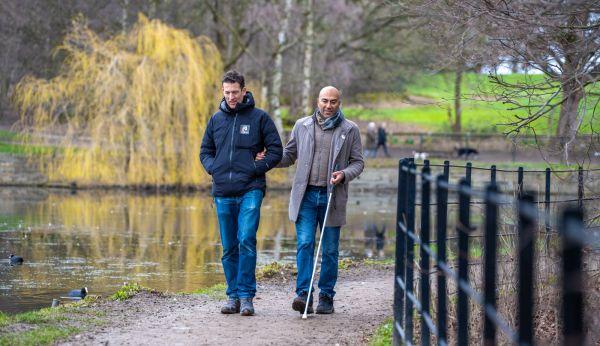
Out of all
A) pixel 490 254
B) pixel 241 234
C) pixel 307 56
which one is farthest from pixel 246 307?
pixel 307 56

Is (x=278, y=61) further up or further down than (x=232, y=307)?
further up

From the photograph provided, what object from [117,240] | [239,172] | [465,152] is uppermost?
[465,152]

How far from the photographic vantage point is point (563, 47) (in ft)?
29.5

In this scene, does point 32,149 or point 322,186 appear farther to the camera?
point 32,149

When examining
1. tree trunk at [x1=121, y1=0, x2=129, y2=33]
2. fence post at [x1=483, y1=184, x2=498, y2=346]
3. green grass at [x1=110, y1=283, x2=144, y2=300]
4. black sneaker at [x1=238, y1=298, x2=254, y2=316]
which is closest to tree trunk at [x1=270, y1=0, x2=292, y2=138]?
tree trunk at [x1=121, y1=0, x2=129, y2=33]

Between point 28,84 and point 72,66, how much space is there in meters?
1.65

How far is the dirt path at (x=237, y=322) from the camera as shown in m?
8.19

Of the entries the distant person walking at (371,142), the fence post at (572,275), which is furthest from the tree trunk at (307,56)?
the fence post at (572,275)

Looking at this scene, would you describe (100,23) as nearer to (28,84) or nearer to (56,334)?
(28,84)

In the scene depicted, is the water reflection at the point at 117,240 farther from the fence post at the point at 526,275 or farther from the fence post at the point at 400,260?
the fence post at the point at 526,275

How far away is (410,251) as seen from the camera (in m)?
6.70

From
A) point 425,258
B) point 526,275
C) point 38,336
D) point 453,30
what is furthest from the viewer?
point 453,30

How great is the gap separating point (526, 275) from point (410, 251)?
3401 mm

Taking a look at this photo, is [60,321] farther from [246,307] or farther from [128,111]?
[128,111]
